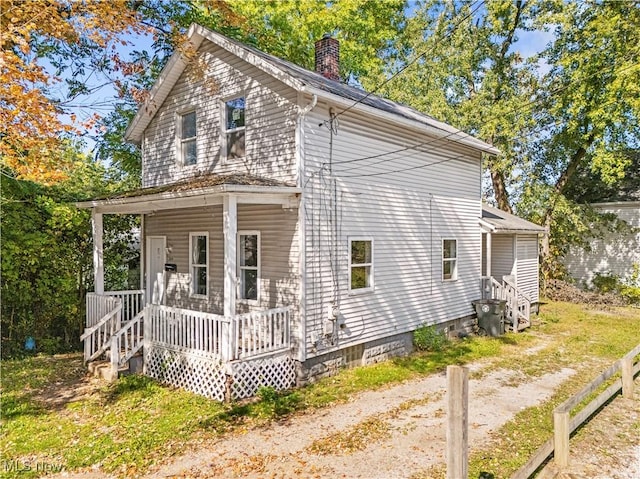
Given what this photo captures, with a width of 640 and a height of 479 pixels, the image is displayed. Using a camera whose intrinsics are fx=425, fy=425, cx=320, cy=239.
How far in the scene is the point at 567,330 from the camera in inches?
558

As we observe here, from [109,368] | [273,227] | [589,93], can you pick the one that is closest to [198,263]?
[273,227]

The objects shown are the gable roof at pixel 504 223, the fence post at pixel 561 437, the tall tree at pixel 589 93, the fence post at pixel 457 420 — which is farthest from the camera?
the tall tree at pixel 589 93

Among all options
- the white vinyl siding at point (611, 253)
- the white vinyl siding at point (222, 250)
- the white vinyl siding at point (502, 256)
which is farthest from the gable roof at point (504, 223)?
the white vinyl siding at point (222, 250)

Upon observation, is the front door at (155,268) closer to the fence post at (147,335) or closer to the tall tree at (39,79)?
the fence post at (147,335)

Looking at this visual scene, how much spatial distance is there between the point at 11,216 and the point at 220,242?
5.45 m

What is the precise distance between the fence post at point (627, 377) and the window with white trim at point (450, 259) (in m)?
5.39

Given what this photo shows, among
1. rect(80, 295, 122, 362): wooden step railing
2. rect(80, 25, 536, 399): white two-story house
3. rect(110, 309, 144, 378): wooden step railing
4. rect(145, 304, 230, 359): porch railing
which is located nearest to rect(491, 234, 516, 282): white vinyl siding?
rect(80, 25, 536, 399): white two-story house

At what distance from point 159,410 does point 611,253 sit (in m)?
22.9

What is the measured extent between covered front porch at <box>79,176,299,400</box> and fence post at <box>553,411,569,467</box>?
483 cm

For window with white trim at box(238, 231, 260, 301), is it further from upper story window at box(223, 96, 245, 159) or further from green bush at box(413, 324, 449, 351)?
green bush at box(413, 324, 449, 351)

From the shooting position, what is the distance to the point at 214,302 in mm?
10516

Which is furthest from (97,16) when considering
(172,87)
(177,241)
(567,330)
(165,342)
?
(567,330)

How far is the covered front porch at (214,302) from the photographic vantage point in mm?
7820

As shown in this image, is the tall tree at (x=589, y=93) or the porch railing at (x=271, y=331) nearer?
the porch railing at (x=271, y=331)
